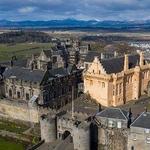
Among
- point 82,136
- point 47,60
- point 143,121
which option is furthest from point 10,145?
point 47,60

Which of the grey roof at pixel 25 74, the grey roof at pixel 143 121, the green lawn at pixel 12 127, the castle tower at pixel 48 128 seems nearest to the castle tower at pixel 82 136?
the castle tower at pixel 48 128

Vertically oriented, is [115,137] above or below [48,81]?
below

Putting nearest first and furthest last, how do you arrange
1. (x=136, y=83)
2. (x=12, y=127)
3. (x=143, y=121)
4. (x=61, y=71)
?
1. (x=143, y=121)
2. (x=12, y=127)
3. (x=61, y=71)
4. (x=136, y=83)

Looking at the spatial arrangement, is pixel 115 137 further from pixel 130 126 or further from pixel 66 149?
pixel 66 149

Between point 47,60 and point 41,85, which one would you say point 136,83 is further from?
point 47,60

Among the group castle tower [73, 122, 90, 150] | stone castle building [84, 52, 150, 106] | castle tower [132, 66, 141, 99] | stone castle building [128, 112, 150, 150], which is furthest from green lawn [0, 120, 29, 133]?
castle tower [132, 66, 141, 99]

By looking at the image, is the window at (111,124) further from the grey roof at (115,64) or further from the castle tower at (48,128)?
the grey roof at (115,64)

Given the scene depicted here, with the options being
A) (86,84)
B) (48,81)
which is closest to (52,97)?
(48,81)
